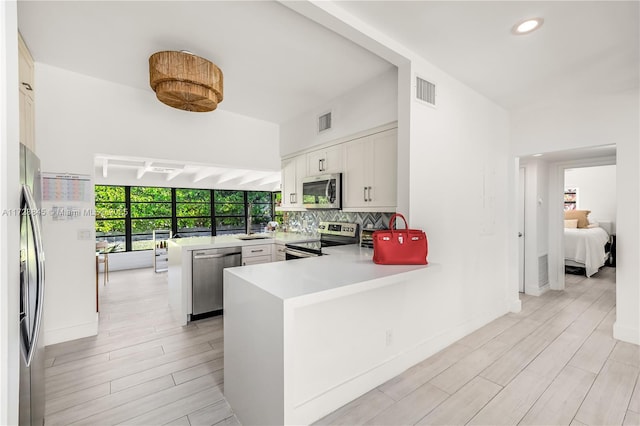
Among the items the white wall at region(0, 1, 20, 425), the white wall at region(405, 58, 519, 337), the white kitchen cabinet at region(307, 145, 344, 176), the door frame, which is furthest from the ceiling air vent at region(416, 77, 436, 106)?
the door frame

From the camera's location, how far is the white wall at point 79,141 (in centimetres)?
269

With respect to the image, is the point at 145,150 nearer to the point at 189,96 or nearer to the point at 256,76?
the point at 189,96

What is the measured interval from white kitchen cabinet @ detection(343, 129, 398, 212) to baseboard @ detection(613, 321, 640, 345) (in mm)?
2518

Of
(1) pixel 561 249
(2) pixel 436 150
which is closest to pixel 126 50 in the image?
(2) pixel 436 150

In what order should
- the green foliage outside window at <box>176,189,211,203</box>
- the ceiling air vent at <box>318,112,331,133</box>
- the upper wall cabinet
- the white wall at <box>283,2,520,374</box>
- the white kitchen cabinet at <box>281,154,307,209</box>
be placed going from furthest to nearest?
the green foliage outside window at <box>176,189,211,203</box> < the white kitchen cabinet at <box>281,154,307,209</box> < the ceiling air vent at <box>318,112,331,133</box> < the white wall at <box>283,2,520,374</box> < the upper wall cabinet

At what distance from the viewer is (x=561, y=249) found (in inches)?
173

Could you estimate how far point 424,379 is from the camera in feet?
6.89

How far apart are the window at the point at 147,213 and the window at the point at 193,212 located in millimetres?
269

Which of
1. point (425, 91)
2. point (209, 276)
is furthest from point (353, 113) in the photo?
point (209, 276)

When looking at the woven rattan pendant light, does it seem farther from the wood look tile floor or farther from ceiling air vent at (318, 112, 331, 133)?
the wood look tile floor

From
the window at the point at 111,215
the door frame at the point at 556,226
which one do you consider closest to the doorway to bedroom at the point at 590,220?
the door frame at the point at 556,226

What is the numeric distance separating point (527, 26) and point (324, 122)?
2.11 metres

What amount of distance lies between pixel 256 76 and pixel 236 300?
2.18 meters

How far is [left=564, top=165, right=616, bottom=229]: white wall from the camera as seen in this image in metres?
6.71
